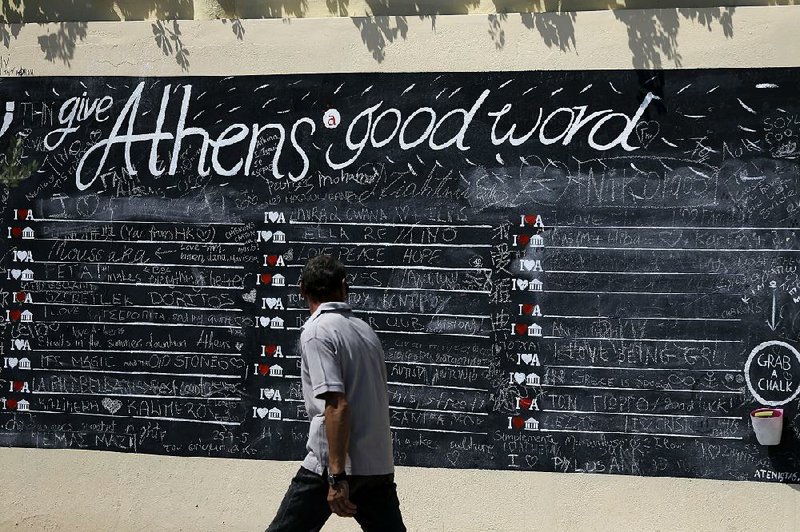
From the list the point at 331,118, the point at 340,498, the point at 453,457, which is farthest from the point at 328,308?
the point at 331,118

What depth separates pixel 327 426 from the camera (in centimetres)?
534

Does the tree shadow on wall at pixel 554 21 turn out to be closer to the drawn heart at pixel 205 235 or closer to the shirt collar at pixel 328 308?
the drawn heart at pixel 205 235

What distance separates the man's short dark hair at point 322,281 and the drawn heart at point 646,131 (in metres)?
2.72

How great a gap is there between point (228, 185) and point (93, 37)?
56.3 inches

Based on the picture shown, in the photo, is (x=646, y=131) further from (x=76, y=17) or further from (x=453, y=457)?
(x=76, y=17)

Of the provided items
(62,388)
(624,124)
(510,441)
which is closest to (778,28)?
(624,124)

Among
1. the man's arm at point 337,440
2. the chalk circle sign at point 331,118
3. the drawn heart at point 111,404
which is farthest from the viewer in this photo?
the drawn heart at point 111,404

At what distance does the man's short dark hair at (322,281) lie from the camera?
18.4ft

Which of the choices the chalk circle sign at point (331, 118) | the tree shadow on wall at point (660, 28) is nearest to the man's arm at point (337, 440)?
the chalk circle sign at point (331, 118)

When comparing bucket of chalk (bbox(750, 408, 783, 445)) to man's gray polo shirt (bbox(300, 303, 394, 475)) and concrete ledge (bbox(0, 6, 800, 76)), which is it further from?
man's gray polo shirt (bbox(300, 303, 394, 475))

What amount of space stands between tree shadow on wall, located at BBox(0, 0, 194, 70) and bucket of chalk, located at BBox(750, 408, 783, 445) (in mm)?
4426

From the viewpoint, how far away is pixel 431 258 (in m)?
7.79

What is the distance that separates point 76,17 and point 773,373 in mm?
5265

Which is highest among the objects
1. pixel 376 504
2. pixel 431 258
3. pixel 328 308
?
pixel 431 258
